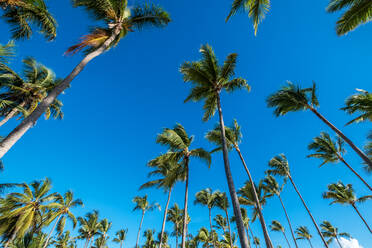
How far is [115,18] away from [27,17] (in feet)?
11.0

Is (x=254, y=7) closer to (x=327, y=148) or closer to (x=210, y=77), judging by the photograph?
(x=210, y=77)

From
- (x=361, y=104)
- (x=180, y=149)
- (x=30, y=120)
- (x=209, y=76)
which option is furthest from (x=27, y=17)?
(x=361, y=104)

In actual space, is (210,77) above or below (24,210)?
above

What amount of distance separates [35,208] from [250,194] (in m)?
25.7

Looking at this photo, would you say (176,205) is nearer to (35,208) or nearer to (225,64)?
(35,208)

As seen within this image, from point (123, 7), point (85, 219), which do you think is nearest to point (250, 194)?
point (123, 7)

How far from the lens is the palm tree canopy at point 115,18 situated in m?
6.65

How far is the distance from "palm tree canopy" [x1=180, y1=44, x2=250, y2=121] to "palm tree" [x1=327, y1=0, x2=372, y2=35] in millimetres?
5339

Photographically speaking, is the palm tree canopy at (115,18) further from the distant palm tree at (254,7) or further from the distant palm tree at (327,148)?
the distant palm tree at (327,148)

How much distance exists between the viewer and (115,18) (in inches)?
288

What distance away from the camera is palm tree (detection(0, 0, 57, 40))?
17.9ft

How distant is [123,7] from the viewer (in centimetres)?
725

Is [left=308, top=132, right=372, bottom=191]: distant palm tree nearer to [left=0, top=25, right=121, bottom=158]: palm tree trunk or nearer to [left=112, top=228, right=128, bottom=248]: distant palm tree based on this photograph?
[left=0, top=25, right=121, bottom=158]: palm tree trunk

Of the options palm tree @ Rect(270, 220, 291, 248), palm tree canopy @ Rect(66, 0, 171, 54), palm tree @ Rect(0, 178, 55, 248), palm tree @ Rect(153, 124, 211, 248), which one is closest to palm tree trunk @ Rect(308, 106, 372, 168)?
palm tree @ Rect(153, 124, 211, 248)
